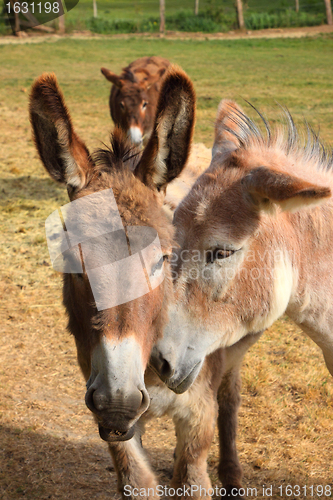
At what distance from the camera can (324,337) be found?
2.51 meters

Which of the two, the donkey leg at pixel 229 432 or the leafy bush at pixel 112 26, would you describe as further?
the leafy bush at pixel 112 26

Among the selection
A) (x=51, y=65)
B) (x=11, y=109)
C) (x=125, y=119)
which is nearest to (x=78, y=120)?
(x=11, y=109)

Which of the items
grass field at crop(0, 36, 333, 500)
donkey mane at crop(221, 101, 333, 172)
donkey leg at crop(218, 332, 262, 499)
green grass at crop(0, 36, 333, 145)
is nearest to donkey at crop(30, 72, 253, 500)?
donkey mane at crop(221, 101, 333, 172)

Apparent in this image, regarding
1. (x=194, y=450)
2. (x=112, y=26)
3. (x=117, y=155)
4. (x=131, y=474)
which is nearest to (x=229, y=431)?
(x=194, y=450)

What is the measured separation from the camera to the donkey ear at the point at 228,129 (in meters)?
2.71

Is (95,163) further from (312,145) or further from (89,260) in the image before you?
(312,145)

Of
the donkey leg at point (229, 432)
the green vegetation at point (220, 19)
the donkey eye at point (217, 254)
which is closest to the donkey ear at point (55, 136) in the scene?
the donkey eye at point (217, 254)

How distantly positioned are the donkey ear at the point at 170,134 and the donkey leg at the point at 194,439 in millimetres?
1049

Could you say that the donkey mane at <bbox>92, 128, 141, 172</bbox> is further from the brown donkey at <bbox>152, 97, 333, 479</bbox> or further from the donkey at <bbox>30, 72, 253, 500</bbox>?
the brown donkey at <bbox>152, 97, 333, 479</bbox>

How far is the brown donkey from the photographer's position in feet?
7.33

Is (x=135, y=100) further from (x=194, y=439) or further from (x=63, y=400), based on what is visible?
(x=194, y=439)

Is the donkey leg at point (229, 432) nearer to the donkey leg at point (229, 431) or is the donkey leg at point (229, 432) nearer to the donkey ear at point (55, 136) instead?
the donkey leg at point (229, 431)

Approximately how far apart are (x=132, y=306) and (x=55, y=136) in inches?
33.9

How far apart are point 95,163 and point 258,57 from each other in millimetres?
22121
